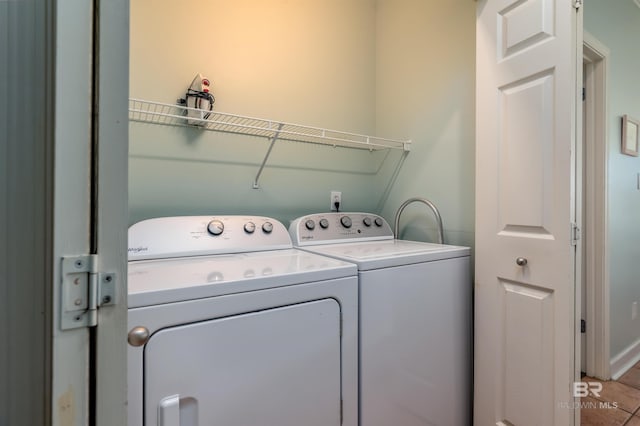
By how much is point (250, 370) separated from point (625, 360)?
280cm

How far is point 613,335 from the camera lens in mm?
2074

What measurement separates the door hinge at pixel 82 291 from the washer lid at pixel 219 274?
27cm

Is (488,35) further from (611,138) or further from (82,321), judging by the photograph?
(82,321)

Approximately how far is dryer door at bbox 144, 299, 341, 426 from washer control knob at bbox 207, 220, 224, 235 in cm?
60

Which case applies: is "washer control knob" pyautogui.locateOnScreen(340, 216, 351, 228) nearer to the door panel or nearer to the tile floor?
the door panel

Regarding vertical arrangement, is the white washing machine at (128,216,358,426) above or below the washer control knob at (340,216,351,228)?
below

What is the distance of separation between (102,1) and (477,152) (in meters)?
1.45

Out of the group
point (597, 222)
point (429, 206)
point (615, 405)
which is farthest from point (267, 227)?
point (615, 405)

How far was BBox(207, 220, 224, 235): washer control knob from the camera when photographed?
4.46 feet

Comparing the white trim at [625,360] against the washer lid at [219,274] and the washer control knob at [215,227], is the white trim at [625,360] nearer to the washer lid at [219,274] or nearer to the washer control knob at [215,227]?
the washer lid at [219,274]

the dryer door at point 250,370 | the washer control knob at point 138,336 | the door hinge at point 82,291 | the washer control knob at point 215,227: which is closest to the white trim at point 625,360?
the dryer door at point 250,370

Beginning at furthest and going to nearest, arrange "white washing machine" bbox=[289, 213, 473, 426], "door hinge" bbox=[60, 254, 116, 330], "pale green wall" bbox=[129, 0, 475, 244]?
"pale green wall" bbox=[129, 0, 475, 244]
"white washing machine" bbox=[289, 213, 473, 426]
"door hinge" bbox=[60, 254, 116, 330]

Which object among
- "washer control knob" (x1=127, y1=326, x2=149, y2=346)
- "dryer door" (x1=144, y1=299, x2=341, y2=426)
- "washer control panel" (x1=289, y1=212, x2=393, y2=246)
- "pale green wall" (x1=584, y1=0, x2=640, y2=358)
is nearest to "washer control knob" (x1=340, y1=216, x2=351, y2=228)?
"washer control panel" (x1=289, y1=212, x2=393, y2=246)

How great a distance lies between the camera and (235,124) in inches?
62.7
